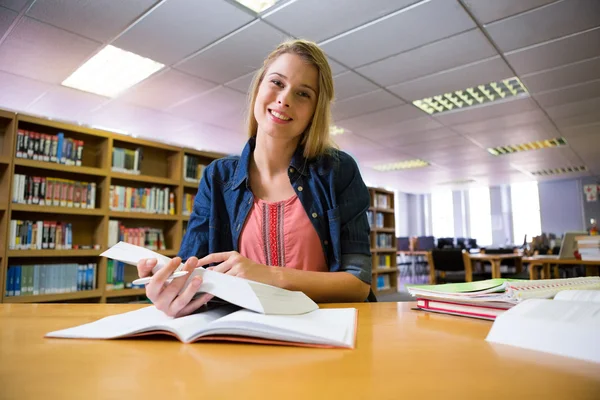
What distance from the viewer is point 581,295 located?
0.60 meters

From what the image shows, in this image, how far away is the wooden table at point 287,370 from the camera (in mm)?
302

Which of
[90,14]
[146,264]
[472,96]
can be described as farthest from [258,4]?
[472,96]

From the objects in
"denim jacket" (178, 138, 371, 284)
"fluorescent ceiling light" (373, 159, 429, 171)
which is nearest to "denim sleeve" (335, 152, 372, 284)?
"denim jacket" (178, 138, 371, 284)

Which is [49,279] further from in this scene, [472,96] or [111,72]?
[472,96]

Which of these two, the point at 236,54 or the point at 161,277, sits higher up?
the point at 236,54

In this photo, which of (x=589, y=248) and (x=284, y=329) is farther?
(x=589, y=248)

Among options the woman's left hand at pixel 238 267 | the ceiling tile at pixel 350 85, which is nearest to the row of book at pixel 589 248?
the ceiling tile at pixel 350 85

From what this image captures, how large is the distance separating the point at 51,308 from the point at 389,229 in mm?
6526

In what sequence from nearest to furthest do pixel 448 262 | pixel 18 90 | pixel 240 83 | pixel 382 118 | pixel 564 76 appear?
pixel 564 76, pixel 240 83, pixel 18 90, pixel 448 262, pixel 382 118

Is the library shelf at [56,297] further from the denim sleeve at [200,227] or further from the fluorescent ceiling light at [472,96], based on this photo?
the fluorescent ceiling light at [472,96]

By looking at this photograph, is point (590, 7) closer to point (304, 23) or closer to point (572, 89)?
point (572, 89)

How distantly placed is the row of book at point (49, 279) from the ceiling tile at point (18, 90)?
84.7 inches

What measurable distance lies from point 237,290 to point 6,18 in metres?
3.55

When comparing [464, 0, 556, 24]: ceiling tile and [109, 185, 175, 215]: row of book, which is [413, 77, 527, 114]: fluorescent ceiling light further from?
[109, 185, 175, 215]: row of book
